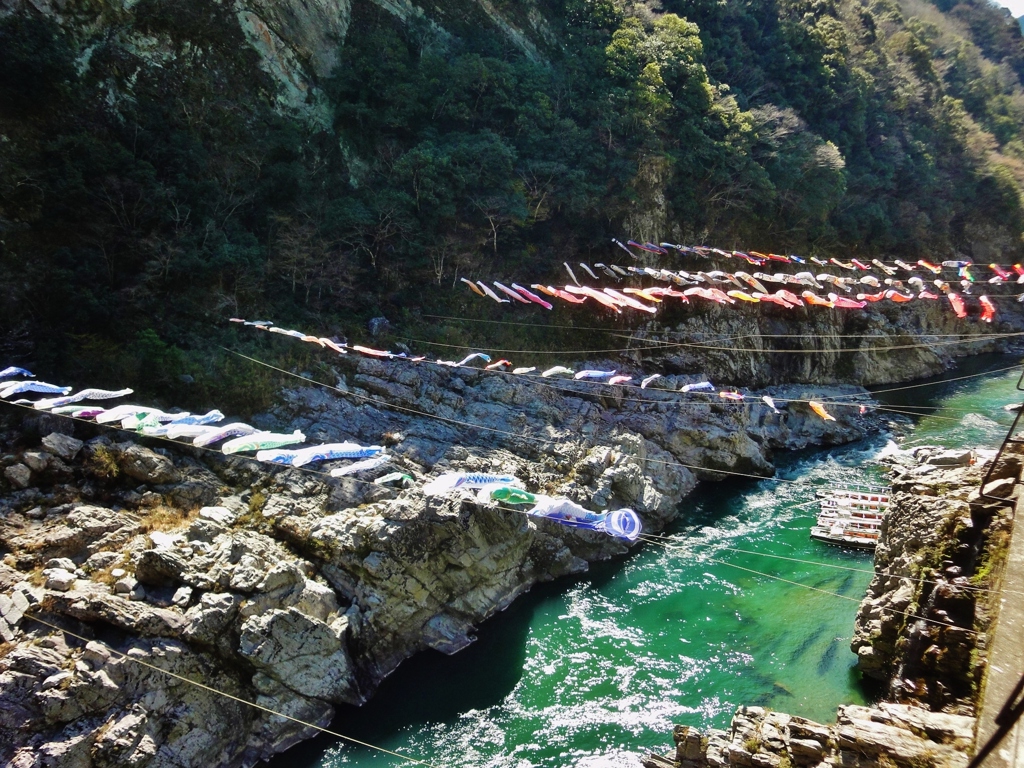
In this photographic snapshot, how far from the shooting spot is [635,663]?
15992mm

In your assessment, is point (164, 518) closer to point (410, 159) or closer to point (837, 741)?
point (837, 741)

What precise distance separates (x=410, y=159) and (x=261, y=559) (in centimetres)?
1881

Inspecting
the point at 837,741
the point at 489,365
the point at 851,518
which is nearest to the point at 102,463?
the point at 489,365

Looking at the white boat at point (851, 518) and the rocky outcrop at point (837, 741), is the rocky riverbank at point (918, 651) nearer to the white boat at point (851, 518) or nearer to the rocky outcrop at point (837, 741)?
the rocky outcrop at point (837, 741)

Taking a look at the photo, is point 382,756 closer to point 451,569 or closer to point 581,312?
point 451,569

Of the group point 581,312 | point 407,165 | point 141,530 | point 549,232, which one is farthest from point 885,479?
point 141,530

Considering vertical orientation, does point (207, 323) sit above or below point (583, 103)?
below

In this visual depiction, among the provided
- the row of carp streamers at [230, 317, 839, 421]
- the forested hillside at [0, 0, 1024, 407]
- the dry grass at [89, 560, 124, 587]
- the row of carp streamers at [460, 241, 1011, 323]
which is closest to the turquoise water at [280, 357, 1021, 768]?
the row of carp streamers at [230, 317, 839, 421]

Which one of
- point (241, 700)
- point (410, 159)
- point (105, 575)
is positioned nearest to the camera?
point (241, 700)

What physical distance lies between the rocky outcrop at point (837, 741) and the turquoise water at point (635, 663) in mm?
1818

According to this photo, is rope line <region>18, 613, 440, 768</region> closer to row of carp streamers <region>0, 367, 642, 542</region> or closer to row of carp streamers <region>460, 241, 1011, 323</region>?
row of carp streamers <region>0, 367, 642, 542</region>

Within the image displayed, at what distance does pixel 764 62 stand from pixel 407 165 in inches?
1072

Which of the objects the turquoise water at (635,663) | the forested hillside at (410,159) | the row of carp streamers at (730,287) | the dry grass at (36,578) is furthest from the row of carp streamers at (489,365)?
the dry grass at (36,578)

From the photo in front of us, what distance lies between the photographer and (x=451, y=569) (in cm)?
1733
